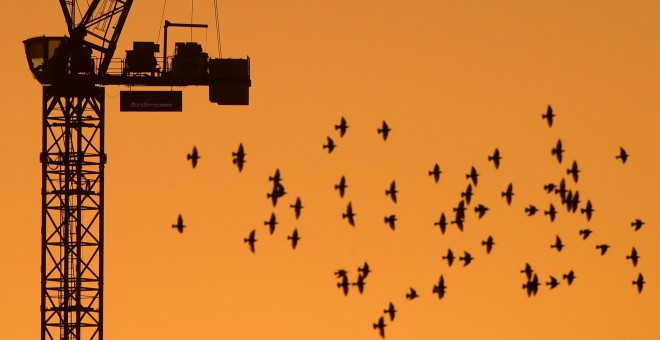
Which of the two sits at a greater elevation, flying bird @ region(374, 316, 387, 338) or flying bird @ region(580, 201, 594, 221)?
flying bird @ region(580, 201, 594, 221)

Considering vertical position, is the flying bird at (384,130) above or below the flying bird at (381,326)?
above

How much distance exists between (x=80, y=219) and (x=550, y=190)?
44.2 m

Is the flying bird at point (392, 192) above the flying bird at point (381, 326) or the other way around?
above

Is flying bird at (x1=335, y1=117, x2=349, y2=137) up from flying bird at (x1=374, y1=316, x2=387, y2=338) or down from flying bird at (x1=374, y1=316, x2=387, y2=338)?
up

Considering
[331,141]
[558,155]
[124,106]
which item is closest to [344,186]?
[331,141]

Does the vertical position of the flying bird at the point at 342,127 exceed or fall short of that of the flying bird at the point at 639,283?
it exceeds it

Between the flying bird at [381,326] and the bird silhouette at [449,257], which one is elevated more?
the bird silhouette at [449,257]

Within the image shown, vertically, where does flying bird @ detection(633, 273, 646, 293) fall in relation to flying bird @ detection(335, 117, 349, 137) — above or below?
below

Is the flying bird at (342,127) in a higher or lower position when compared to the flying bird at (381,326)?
higher

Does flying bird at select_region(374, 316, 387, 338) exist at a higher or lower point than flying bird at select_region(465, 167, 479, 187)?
lower

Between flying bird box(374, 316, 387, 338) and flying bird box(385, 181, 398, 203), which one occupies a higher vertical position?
flying bird box(385, 181, 398, 203)

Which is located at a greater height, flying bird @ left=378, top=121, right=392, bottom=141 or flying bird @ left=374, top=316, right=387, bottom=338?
flying bird @ left=378, top=121, right=392, bottom=141

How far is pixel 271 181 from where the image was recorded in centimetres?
14650

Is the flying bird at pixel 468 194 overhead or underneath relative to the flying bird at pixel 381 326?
overhead
